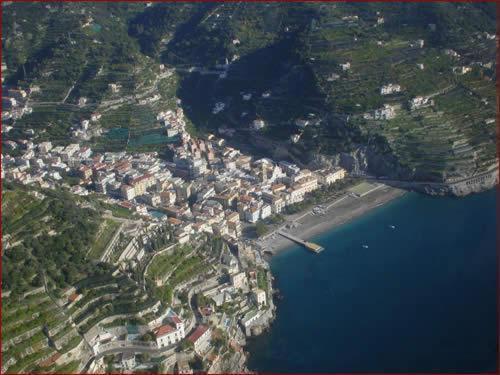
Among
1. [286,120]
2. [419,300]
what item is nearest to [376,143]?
[286,120]

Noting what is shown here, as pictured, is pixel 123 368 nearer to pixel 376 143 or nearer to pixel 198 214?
pixel 198 214

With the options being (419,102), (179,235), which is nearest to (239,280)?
(179,235)

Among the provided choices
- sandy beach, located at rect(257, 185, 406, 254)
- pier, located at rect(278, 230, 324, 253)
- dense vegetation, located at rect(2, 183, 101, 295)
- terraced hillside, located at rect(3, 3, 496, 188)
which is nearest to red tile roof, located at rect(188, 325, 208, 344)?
dense vegetation, located at rect(2, 183, 101, 295)

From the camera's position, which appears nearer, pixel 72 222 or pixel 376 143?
pixel 72 222

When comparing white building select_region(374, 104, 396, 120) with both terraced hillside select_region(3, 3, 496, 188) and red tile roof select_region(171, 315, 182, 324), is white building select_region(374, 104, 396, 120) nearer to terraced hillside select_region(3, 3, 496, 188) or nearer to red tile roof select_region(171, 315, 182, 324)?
terraced hillside select_region(3, 3, 496, 188)

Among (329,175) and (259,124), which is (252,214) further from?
(259,124)

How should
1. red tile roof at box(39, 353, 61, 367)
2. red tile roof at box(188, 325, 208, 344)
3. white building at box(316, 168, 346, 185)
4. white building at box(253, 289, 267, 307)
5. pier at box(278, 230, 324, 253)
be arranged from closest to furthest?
red tile roof at box(39, 353, 61, 367) → red tile roof at box(188, 325, 208, 344) → white building at box(253, 289, 267, 307) → pier at box(278, 230, 324, 253) → white building at box(316, 168, 346, 185)

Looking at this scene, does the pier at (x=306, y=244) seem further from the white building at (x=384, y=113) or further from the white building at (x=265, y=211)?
the white building at (x=384, y=113)
